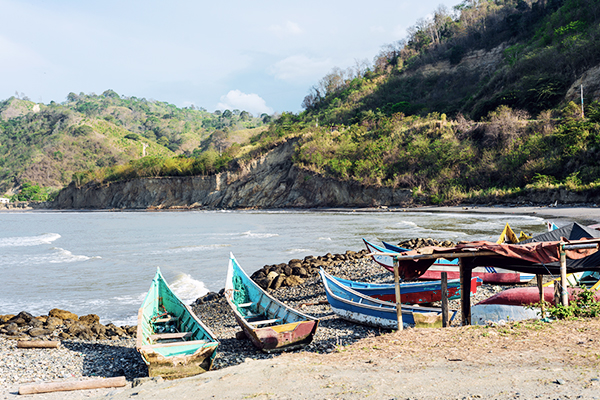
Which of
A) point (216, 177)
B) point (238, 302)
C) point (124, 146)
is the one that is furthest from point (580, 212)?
point (124, 146)

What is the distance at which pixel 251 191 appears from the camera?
7388 centimetres

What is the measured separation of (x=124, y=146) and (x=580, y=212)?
142m

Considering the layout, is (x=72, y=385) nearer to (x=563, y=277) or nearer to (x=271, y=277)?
(x=271, y=277)

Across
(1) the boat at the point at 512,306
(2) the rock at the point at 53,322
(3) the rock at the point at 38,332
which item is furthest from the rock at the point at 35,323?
(1) the boat at the point at 512,306

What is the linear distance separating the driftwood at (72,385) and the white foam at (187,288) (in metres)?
6.75

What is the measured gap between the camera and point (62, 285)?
16453 mm

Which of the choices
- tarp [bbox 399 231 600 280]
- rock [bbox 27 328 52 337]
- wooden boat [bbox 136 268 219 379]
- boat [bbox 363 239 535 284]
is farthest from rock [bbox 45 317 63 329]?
boat [bbox 363 239 535 284]

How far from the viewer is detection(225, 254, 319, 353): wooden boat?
26.2 feet

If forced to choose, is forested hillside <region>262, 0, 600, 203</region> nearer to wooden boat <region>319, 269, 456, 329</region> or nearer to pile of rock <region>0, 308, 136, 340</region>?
wooden boat <region>319, 269, 456, 329</region>

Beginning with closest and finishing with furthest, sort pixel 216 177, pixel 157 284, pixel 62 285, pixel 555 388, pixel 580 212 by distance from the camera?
pixel 555 388 < pixel 157 284 < pixel 62 285 < pixel 580 212 < pixel 216 177

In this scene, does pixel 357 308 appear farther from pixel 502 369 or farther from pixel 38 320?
pixel 38 320

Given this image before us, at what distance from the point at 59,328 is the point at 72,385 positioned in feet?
15.2

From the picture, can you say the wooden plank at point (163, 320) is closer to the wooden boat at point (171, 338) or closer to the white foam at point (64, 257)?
the wooden boat at point (171, 338)

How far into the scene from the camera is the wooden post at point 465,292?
335 inches
